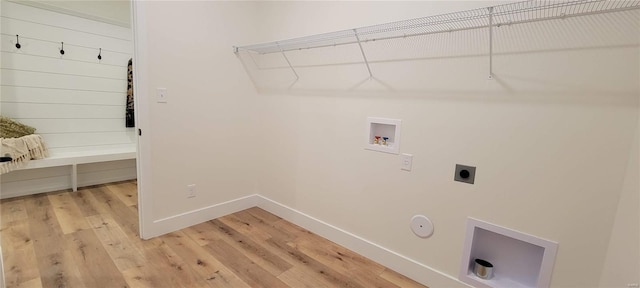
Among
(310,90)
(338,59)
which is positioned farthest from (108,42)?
(338,59)

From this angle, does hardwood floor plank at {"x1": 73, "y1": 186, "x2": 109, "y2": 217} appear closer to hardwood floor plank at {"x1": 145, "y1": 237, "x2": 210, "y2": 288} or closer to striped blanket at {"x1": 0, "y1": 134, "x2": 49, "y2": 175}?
striped blanket at {"x1": 0, "y1": 134, "x2": 49, "y2": 175}

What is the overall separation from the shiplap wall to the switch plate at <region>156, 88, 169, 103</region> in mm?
1224

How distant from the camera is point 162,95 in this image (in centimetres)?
228

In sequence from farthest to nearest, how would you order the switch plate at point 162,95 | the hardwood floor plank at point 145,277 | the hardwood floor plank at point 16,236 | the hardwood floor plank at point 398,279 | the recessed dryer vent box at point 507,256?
1. the switch plate at point 162,95
2. the hardwood floor plank at point 16,236
3. the hardwood floor plank at point 398,279
4. the hardwood floor plank at point 145,277
5. the recessed dryer vent box at point 507,256

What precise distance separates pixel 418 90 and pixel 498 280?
48.8 inches

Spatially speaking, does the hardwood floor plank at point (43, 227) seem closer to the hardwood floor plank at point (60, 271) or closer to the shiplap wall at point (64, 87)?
the hardwood floor plank at point (60, 271)

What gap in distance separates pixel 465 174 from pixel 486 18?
880mm

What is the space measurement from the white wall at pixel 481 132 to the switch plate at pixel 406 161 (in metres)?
0.03

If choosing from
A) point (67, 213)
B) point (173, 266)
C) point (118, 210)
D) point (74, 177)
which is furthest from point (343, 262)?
point (74, 177)

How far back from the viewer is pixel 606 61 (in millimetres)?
1250

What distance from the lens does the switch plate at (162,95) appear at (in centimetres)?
225

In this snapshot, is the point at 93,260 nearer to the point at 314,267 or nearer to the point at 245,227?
the point at 245,227

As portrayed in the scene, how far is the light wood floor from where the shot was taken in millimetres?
1839

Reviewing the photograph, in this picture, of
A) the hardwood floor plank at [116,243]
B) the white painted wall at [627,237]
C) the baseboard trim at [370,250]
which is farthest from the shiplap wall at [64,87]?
the white painted wall at [627,237]
